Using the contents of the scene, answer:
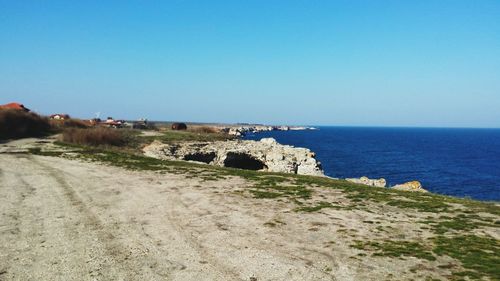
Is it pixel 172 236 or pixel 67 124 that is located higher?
pixel 67 124

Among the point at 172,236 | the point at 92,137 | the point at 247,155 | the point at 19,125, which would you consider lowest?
the point at 247,155

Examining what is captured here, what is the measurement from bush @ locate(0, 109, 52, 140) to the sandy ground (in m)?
32.2

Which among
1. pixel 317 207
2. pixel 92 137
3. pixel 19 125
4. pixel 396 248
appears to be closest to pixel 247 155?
pixel 92 137

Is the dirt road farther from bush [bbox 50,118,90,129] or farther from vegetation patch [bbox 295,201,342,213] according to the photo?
bush [bbox 50,118,90,129]

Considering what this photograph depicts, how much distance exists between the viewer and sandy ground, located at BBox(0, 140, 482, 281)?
970 centimetres

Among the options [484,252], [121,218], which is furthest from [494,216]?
[121,218]

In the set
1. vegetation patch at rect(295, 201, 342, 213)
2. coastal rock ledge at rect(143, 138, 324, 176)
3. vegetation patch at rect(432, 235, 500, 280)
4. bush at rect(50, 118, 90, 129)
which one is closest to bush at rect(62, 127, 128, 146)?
coastal rock ledge at rect(143, 138, 324, 176)

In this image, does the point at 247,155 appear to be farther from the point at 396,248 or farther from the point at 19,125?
the point at 396,248

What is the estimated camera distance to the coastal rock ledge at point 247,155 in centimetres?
4662

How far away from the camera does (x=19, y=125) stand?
49969 mm

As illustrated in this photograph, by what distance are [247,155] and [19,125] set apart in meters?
29.8

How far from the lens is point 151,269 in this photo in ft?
32.1

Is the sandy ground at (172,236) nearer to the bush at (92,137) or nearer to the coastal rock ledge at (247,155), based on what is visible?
the bush at (92,137)

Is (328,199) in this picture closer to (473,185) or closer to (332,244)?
(332,244)
